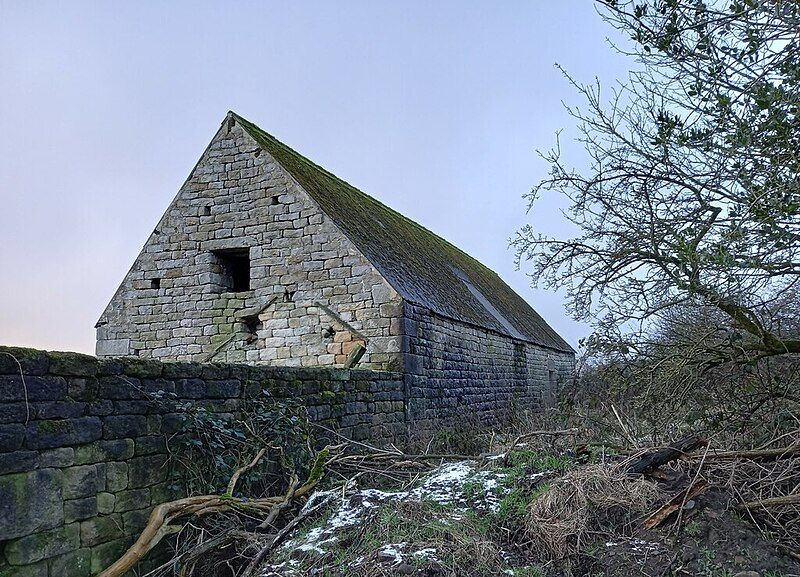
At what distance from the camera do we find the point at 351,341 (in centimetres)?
1125

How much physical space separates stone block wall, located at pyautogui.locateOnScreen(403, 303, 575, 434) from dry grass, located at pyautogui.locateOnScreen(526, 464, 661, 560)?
224 inches

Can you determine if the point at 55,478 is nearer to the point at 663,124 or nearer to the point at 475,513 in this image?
the point at 475,513

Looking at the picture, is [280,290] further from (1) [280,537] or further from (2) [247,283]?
(1) [280,537]

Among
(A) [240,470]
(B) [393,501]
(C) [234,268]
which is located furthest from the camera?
(C) [234,268]

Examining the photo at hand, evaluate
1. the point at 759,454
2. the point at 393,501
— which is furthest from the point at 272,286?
the point at 759,454

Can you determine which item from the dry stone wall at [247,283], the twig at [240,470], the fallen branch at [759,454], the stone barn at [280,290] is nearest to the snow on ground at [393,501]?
the twig at [240,470]

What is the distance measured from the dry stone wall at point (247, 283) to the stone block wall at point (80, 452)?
484 centimetres

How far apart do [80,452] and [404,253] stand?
10175 mm

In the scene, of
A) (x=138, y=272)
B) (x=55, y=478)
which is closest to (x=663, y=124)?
(x=55, y=478)

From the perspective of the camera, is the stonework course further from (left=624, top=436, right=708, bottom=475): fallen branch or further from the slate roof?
(left=624, top=436, right=708, bottom=475): fallen branch

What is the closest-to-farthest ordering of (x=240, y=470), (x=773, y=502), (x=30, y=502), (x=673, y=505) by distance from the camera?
(x=30, y=502)
(x=773, y=502)
(x=673, y=505)
(x=240, y=470)

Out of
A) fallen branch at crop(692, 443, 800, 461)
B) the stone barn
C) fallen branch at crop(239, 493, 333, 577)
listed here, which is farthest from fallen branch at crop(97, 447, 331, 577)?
the stone barn

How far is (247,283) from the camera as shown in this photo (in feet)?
44.5

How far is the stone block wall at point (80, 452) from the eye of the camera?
4504mm
